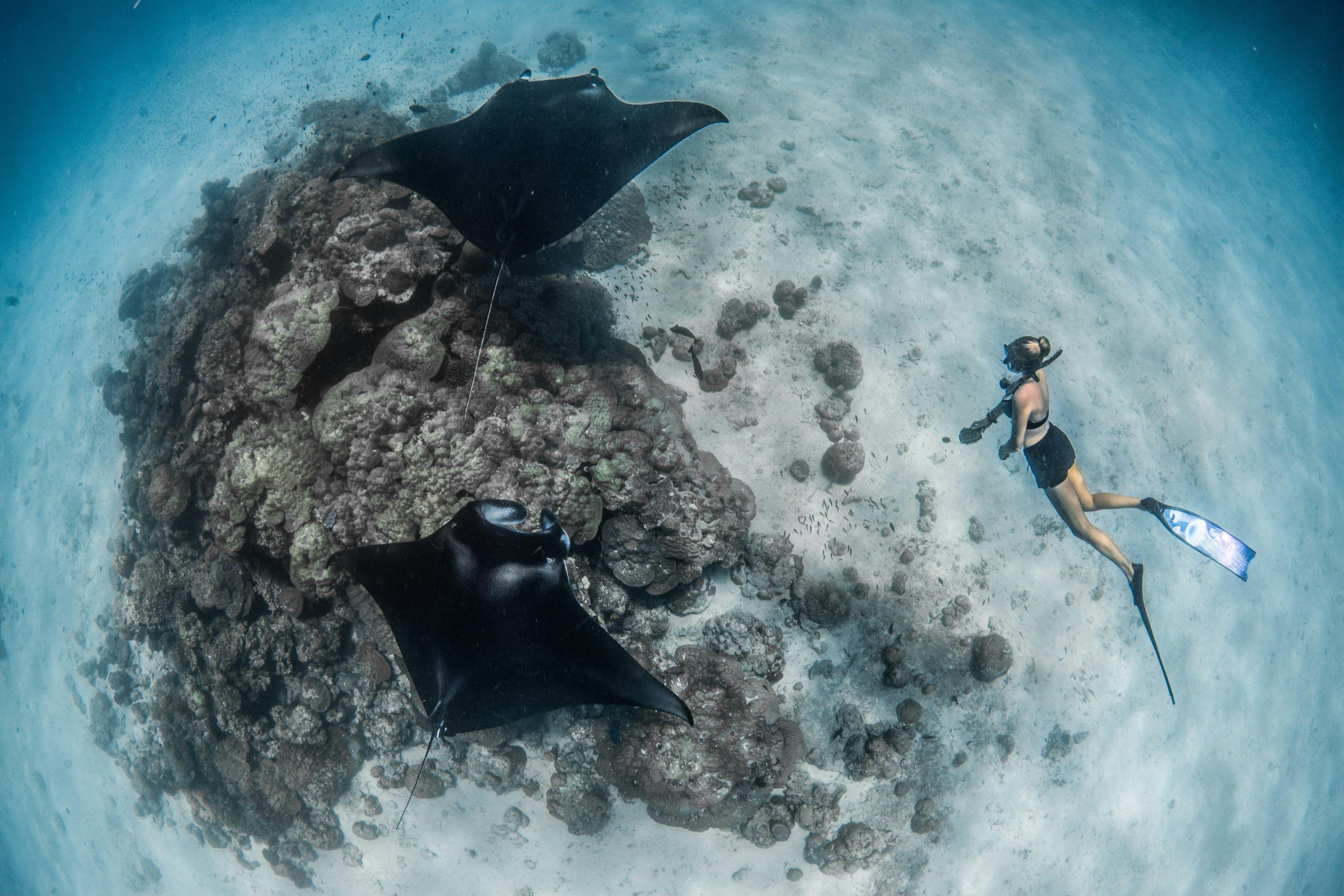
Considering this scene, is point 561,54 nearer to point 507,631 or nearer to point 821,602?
point 821,602

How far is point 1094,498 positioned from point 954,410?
1833 mm

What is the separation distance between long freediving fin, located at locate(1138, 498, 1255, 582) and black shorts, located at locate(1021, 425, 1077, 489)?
31.2 inches

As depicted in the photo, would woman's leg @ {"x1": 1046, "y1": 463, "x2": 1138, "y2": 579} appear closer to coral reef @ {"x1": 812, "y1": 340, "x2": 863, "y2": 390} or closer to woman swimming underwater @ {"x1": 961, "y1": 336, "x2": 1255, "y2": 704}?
woman swimming underwater @ {"x1": 961, "y1": 336, "x2": 1255, "y2": 704}

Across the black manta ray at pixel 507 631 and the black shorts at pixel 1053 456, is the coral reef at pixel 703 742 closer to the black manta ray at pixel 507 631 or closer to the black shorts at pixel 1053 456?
the black manta ray at pixel 507 631

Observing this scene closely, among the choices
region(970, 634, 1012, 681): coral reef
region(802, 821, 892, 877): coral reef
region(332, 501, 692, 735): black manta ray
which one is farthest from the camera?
region(970, 634, 1012, 681): coral reef

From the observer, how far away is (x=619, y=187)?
3.97 metres

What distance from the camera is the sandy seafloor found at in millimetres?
6238

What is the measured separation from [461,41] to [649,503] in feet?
54.1

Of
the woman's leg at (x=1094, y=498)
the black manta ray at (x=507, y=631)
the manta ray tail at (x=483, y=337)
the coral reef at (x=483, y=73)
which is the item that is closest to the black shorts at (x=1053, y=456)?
the woman's leg at (x=1094, y=498)

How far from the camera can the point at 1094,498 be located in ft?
20.1

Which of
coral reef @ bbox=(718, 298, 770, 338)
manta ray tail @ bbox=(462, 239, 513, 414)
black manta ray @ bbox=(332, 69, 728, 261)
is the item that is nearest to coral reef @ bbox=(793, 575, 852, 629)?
coral reef @ bbox=(718, 298, 770, 338)

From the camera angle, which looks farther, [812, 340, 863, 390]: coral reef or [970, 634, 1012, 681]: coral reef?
[812, 340, 863, 390]: coral reef

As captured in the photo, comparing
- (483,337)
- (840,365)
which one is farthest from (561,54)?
(483,337)

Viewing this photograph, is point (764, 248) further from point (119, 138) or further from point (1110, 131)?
point (119, 138)
